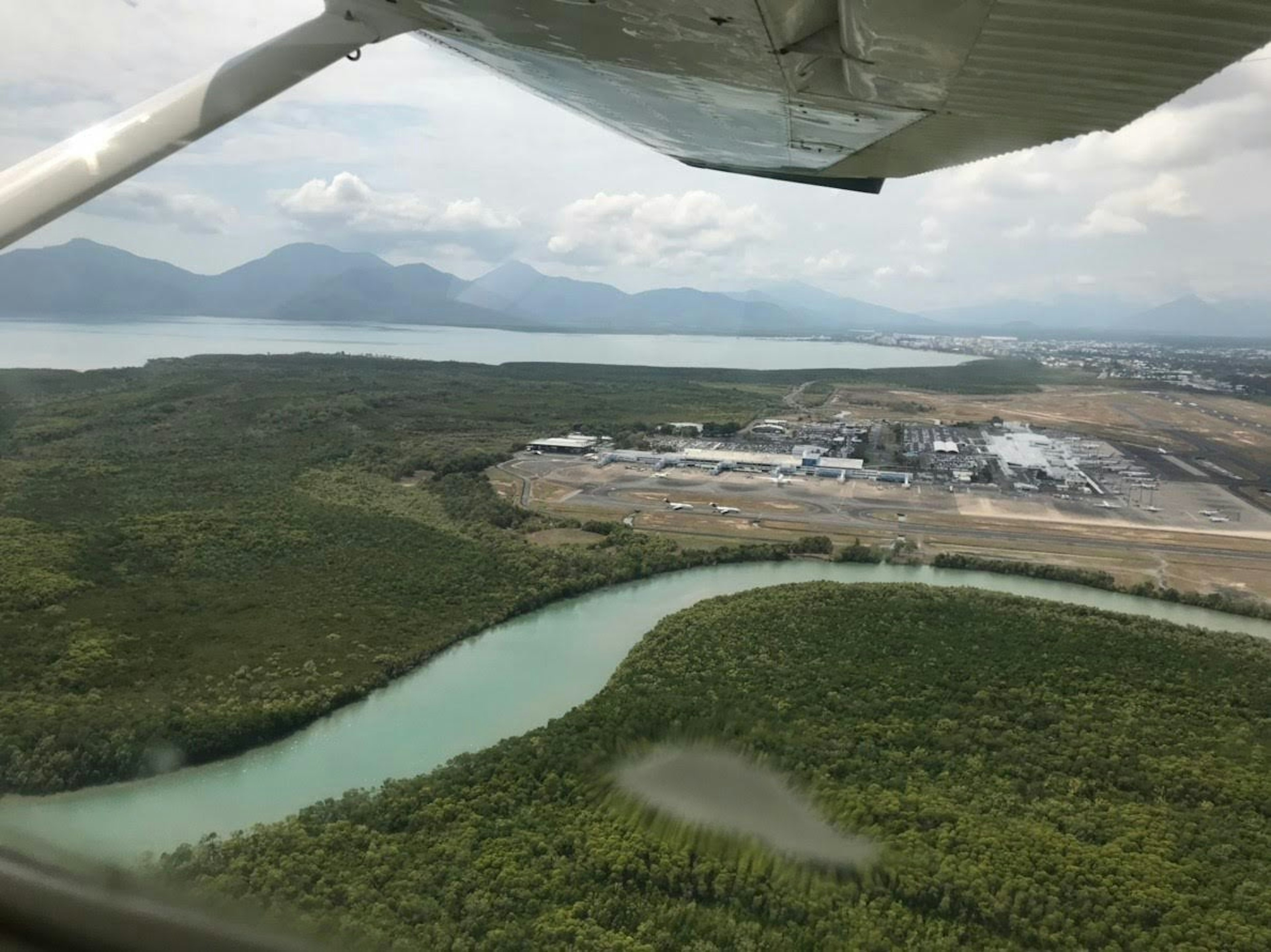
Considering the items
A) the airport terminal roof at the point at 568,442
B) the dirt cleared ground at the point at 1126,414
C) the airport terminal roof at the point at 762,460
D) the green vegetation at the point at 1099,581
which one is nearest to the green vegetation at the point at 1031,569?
the green vegetation at the point at 1099,581

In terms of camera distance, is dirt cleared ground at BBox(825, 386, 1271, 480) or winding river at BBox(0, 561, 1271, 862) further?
dirt cleared ground at BBox(825, 386, 1271, 480)

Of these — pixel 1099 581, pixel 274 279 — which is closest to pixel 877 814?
pixel 1099 581

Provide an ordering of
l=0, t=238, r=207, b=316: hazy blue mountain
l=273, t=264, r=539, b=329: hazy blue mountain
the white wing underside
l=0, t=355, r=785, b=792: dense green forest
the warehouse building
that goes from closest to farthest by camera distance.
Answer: the white wing underside < l=0, t=238, r=207, b=316: hazy blue mountain < l=0, t=355, r=785, b=792: dense green forest < the warehouse building < l=273, t=264, r=539, b=329: hazy blue mountain

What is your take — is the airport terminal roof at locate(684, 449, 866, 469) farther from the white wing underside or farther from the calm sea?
the white wing underside

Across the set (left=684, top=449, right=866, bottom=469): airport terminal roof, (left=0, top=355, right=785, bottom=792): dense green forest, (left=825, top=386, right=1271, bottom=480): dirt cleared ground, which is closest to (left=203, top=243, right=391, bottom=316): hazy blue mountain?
(left=0, top=355, right=785, bottom=792): dense green forest

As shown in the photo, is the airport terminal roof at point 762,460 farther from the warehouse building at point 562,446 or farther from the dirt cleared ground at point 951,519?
the warehouse building at point 562,446

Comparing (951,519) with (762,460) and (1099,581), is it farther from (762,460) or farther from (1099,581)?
(762,460)
